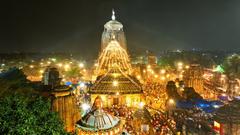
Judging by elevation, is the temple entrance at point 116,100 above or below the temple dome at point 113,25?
below

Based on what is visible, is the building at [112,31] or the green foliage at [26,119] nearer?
the green foliage at [26,119]

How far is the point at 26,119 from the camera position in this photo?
8.95m

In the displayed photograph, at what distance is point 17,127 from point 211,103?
74.9ft

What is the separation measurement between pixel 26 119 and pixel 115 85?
2047 centimetres

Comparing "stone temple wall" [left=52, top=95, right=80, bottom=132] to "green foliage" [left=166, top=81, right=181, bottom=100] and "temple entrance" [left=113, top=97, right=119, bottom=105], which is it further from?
"green foliage" [left=166, top=81, right=181, bottom=100]

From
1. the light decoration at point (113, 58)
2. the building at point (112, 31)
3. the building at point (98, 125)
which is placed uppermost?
the building at point (112, 31)

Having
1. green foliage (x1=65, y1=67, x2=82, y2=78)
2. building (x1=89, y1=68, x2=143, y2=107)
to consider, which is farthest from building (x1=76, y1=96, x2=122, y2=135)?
green foliage (x1=65, y1=67, x2=82, y2=78)

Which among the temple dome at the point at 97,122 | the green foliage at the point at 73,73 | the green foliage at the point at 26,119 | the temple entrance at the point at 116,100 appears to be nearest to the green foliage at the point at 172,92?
the temple entrance at the point at 116,100

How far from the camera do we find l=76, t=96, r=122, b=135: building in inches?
599

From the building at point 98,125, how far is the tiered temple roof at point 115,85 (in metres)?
12.3

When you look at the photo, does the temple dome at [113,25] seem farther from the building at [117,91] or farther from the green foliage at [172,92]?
the green foliage at [172,92]

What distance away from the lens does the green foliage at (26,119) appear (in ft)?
28.4

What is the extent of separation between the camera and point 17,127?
340 inches

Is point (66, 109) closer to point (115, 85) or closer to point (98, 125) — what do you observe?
point (98, 125)
